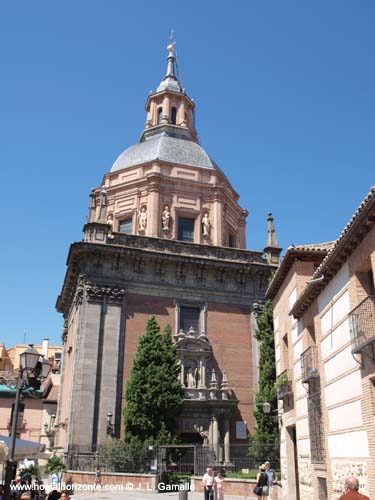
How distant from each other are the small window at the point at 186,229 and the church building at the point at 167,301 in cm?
7

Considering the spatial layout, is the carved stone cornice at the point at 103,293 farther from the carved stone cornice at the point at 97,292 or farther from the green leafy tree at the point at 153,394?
the green leafy tree at the point at 153,394

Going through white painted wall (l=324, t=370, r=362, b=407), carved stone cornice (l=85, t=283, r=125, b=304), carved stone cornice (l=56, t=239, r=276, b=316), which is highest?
carved stone cornice (l=56, t=239, r=276, b=316)

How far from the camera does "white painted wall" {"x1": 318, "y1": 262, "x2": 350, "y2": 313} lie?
38.4ft

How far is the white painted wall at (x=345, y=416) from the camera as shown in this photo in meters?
10.7

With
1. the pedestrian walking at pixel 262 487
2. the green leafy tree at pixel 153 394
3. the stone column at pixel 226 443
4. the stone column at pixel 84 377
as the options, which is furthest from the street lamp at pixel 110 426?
the pedestrian walking at pixel 262 487

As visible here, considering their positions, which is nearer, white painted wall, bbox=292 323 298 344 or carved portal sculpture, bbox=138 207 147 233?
white painted wall, bbox=292 323 298 344

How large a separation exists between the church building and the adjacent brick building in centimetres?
1040

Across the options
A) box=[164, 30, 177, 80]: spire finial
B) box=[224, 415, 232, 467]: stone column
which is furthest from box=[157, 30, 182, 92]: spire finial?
box=[224, 415, 232, 467]: stone column

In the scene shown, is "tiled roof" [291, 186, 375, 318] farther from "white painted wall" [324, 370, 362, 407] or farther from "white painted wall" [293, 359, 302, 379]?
"white painted wall" [324, 370, 362, 407]

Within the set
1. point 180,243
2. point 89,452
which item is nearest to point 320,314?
point 89,452

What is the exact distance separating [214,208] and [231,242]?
332 centimetres

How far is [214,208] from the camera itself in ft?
117

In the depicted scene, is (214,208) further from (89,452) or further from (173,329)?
(89,452)

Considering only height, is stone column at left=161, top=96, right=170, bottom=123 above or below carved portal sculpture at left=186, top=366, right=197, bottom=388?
above
